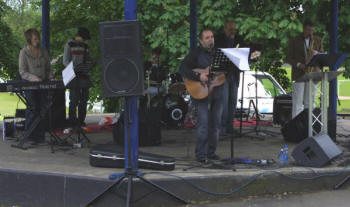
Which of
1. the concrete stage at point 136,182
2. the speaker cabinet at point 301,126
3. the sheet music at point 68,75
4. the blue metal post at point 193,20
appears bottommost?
the concrete stage at point 136,182

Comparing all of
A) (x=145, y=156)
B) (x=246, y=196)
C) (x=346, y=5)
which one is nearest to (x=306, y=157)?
(x=246, y=196)

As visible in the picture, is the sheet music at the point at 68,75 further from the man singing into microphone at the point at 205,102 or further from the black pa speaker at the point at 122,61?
the black pa speaker at the point at 122,61

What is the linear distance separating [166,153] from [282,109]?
4.05m

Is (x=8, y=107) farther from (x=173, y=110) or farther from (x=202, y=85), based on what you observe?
(x=202, y=85)

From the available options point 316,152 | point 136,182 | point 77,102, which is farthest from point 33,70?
point 316,152

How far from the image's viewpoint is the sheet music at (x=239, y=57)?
532 cm

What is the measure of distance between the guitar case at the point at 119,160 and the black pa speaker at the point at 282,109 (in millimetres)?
5104

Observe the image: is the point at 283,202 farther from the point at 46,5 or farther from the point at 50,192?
the point at 46,5

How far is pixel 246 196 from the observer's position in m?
5.16

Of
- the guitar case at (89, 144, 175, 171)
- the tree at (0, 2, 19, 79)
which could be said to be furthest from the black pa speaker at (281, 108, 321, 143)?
the tree at (0, 2, 19, 79)

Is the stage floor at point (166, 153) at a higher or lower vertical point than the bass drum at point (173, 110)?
lower

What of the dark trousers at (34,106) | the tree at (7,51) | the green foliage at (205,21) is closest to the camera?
the dark trousers at (34,106)

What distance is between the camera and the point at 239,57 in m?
5.35

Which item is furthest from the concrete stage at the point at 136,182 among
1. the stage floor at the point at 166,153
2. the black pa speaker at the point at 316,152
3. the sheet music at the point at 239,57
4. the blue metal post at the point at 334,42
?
the blue metal post at the point at 334,42
